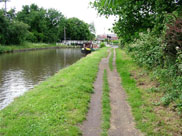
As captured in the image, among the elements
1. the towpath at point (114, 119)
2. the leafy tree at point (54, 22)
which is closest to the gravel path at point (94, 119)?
the towpath at point (114, 119)

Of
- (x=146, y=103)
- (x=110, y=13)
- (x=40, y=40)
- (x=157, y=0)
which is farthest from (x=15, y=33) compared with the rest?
(x=146, y=103)

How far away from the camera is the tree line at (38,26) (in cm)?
5162

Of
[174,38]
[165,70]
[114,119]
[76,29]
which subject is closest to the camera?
[114,119]

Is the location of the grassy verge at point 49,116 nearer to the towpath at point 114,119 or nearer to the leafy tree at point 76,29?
the towpath at point 114,119

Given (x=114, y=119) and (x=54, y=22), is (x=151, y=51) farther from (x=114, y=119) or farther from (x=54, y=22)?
(x=54, y=22)

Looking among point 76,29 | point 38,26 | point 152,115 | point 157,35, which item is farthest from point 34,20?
point 152,115

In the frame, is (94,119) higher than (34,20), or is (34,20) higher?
(34,20)

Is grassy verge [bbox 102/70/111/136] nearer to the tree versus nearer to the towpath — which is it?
the towpath

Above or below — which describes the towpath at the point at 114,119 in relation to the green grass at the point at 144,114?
below

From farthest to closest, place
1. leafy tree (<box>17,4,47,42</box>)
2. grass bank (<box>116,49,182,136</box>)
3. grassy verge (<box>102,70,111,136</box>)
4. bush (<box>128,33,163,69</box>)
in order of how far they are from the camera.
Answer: leafy tree (<box>17,4,47,42</box>), bush (<box>128,33,163,69</box>), grassy verge (<box>102,70,111,136</box>), grass bank (<box>116,49,182,136</box>)

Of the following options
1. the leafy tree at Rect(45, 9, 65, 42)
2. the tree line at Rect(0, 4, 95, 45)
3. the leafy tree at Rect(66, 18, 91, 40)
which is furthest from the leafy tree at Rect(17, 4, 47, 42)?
the leafy tree at Rect(66, 18, 91, 40)

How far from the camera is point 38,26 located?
80.6m

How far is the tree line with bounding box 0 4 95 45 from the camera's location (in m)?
51.6

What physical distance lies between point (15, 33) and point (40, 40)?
2694 centimetres
